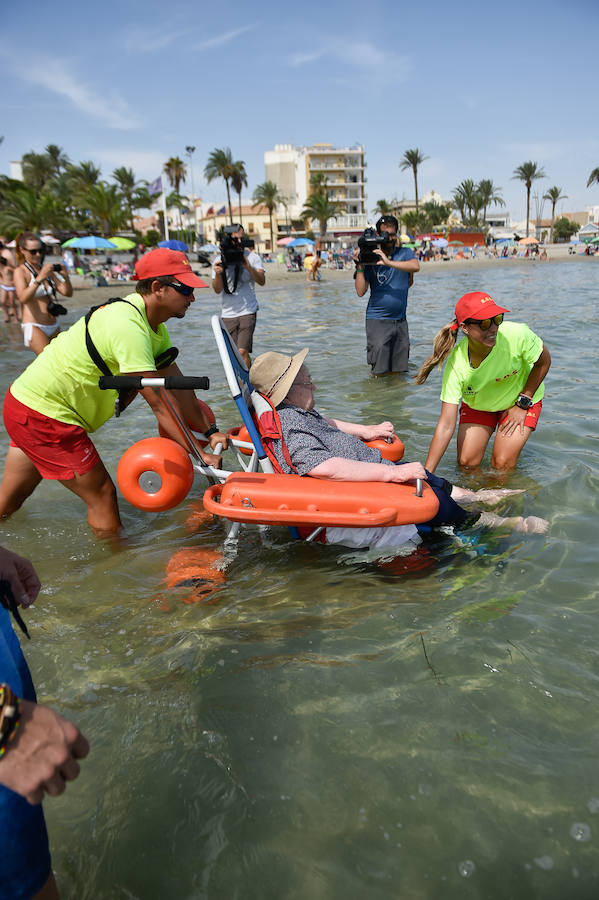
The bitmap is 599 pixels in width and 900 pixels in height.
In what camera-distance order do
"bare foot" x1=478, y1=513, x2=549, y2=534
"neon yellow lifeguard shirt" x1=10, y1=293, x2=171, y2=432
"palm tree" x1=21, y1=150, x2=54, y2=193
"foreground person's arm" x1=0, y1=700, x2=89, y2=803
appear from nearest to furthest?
1. "foreground person's arm" x1=0, y1=700, x2=89, y2=803
2. "neon yellow lifeguard shirt" x1=10, y1=293, x2=171, y2=432
3. "bare foot" x1=478, y1=513, x2=549, y2=534
4. "palm tree" x1=21, y1=150, x2=54, y2=193

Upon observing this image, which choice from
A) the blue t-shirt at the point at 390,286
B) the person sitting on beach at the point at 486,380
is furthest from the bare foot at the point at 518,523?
the blue t-shirt at the point at 390,286

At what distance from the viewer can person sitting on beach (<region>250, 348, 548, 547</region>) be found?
3.38 m

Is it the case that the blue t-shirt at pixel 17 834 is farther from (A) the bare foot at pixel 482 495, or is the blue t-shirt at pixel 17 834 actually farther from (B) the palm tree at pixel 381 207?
(B) the palm tree at pixel 381 207

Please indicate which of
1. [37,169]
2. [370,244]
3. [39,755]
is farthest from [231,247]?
[37,169]

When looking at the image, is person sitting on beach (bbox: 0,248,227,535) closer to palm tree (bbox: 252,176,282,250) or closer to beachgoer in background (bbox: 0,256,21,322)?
beachgoer in background (bbox: 0,256,21,322)

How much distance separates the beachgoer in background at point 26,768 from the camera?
1.15 meters

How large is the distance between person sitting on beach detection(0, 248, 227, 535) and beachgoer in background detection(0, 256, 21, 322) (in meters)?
12.4

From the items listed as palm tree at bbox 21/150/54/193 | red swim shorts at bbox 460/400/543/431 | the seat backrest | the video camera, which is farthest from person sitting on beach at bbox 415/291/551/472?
palm tree at bbox 21/150/54/193

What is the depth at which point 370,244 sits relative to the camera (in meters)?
7.37

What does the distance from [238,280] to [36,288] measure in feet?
8.27

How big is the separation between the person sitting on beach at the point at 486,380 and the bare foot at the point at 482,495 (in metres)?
0.38

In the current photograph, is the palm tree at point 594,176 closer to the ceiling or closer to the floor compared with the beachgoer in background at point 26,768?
closer to the ceiling

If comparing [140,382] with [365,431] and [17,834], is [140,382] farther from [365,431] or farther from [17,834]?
[17,834]

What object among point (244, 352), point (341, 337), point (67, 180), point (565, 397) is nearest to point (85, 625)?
point (244, 352)
